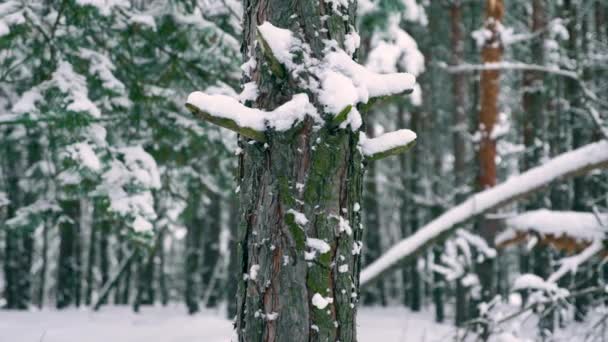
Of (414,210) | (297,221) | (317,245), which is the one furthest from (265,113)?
(414,210)

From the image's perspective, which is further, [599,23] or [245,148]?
[599,23]

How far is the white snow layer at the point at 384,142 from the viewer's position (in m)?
2.18

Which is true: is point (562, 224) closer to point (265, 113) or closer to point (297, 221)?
point (297, 221)

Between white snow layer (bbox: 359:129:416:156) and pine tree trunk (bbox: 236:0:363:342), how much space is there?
66 millimetres

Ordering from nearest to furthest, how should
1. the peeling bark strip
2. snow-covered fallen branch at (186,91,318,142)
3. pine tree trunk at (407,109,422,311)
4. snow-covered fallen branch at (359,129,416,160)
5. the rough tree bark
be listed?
snow-covered fallen branch at (186,91,318,142) < the peeling bark strip < snow-covered fallen branch at (359,129,416,160) < the rough tree bark < pine tree trunk at (407,109,422,311)

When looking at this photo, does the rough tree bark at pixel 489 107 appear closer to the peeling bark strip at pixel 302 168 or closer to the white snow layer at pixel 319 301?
the peeling bark strip at pixel 302 168

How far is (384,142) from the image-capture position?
2225 millimetres

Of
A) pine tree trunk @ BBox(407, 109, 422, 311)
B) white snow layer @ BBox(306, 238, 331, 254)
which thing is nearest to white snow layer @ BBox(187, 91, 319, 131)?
white snow layer @ BBox(306, 238, 331, 254)

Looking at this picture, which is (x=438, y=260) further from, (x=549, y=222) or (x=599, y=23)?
(x=549, y=222)

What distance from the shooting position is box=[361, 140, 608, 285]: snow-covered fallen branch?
460cm

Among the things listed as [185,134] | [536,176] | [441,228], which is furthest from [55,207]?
[536,176]

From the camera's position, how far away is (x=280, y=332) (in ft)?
6.59

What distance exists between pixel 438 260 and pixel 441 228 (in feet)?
42.6

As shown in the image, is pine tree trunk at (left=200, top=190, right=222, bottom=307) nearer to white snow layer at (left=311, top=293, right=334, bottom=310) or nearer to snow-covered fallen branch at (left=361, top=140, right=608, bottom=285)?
snow-covered fallen branch at (left=361, top=140, right=608, bottom=285)
